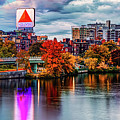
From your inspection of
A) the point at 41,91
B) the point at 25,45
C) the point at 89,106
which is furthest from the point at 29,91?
the point at 25,45

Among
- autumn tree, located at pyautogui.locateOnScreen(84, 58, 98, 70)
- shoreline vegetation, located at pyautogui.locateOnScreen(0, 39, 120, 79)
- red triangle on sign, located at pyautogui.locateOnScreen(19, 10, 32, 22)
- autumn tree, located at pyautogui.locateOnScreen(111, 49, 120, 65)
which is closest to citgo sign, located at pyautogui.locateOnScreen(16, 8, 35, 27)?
red triangle on sign, located at pyautogui.locateOnScreen(19, 10, 32, 22)

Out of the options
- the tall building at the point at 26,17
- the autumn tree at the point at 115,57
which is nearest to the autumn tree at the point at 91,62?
the autumn tree at the point at 115,57

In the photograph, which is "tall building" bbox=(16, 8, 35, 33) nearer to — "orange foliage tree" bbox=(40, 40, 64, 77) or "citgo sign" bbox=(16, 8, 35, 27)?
"citgo sign" bbox=(16, 8, 35, 27)

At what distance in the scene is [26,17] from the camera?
98.3m

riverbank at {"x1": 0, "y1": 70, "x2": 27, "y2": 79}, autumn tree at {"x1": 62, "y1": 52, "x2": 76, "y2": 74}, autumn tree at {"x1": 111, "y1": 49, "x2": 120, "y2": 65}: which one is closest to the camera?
riverbank at {"x1": 0, "y1": 70, "x2": 27, "y2": 79}

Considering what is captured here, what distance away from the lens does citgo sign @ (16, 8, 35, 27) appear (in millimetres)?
96938

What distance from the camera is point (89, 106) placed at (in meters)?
51.2

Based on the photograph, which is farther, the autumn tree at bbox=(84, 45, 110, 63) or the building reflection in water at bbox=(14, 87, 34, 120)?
the autumn tree at bbox=(84, 45, 110, 63)

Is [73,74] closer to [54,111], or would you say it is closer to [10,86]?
[10,86]

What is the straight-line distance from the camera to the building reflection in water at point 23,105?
44.8 metres

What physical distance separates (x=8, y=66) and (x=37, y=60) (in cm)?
1420

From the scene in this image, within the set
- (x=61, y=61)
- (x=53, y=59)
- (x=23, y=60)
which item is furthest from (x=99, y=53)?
(x=53, y=59)

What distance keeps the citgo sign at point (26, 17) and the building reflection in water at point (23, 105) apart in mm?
32693

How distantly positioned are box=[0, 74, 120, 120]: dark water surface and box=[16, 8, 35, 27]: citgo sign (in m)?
27.5
